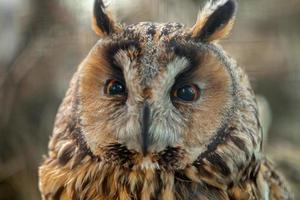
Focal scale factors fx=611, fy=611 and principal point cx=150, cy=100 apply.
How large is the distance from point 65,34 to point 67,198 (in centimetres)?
130

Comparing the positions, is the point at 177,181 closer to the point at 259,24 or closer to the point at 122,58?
the point at 122,58

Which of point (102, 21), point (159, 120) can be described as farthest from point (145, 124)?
point (102, 21)

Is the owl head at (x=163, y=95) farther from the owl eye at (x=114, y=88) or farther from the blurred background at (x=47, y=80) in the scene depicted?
the blurred background at (x=47, y=80)

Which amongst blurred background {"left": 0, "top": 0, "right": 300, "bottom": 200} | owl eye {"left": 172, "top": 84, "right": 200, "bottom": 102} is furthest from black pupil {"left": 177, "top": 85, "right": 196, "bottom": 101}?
blurred background {"left": 0, "top": 0, "right": 300, "bottom": 200}

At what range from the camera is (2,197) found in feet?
12.1

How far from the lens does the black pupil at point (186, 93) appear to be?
134 cm

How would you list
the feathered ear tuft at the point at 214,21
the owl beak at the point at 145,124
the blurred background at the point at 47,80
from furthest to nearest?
the blurred background at the point at 47,80 → the feathered ear tuft at the point at 214,21 → the owl beak at the point at 145,124

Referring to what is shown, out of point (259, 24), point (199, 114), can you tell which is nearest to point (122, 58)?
point (199, 114)

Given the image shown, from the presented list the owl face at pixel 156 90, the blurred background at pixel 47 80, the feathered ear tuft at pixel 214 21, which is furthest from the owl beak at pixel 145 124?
the blurred background at pixel 47 80

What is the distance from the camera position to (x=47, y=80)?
11.8ft

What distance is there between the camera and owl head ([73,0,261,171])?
1.30m

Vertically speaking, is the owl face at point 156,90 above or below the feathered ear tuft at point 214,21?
below

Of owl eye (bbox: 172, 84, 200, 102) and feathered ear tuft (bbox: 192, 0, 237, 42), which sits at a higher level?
feathered ear tuft (bbox: 192, 0, 237, 42)

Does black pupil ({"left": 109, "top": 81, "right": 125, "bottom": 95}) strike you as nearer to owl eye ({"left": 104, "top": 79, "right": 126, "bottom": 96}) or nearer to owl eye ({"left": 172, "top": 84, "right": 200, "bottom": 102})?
owl eye ({"left": 104, "top": 79, "right": 126, "bottom": 96})
